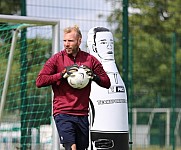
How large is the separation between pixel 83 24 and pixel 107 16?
1.63 m

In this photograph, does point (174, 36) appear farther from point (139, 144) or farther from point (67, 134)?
point (67, 134)

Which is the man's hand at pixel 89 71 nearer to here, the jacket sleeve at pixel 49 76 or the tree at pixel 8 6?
the jacket sleeve at pixel 49 76

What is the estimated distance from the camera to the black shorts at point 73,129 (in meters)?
7.79

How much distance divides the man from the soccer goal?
191cm

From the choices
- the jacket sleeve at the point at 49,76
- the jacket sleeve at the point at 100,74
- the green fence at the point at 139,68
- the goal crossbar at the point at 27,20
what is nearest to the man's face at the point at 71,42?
the jacket sleeve at the point at 49,76

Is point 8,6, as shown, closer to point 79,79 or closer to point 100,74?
point 100,74

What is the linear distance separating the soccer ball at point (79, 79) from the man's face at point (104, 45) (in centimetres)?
170

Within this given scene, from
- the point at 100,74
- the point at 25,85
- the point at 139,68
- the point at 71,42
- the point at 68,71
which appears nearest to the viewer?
the point at 68,71

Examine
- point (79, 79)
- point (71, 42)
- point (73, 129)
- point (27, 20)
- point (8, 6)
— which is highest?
point (8, 6)

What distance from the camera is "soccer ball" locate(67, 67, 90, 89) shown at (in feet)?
25.1

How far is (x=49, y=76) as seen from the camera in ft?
25.4

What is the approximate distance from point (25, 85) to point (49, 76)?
11.7 feet

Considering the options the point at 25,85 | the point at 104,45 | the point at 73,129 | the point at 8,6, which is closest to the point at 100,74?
the point at 73,129

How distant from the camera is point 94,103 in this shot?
9.43 metres
